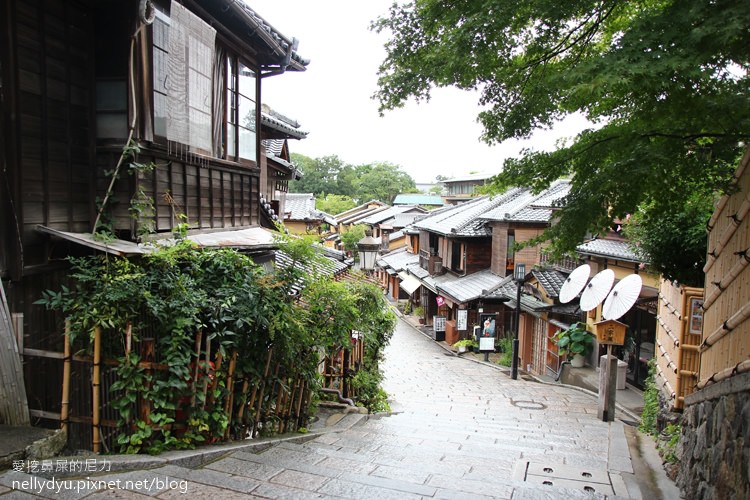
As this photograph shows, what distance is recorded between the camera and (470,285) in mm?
27797

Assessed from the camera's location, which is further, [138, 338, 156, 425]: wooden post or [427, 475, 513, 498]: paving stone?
[138, 338, 156, 425]: wooden post

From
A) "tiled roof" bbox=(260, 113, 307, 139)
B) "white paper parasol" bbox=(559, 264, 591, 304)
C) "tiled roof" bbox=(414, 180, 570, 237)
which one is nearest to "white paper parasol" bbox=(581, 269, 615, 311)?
"white paper parasol" bbox=(559, 264, 591, 304)

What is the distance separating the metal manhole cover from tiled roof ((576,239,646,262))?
14.9ft

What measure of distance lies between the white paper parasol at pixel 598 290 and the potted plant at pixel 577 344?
405cm

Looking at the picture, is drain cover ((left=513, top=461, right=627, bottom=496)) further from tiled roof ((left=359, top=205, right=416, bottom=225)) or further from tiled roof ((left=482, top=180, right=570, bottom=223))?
tiled roof ((left=359, top=205, right=416, bottom=225))

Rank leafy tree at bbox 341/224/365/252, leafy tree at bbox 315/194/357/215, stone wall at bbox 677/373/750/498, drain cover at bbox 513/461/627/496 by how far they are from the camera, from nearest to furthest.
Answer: stone wall at bbox 677/373/750/498, drain cover at bbox 513/461/627/496, leafy tree at bbox 341/224/365/252, leafy tree at bbox 315/194/357/215

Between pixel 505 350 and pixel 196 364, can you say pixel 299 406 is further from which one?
pixel 505 350

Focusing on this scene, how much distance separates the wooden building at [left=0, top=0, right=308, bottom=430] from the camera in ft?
19.5

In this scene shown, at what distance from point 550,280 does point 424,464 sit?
15.6 meters

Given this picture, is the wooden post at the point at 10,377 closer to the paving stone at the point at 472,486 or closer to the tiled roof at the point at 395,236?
the paving stone at the point at 472,486

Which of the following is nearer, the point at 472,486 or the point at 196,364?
the point at 472,486

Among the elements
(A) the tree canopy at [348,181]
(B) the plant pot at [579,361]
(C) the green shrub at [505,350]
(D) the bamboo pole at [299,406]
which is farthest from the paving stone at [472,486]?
(A) the tree canopy at [348,181]

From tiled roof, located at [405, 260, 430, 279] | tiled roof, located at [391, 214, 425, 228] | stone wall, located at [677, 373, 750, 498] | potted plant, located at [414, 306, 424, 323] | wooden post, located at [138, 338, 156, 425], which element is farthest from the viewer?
tiled roof, located at [391, 214, 425, 228]

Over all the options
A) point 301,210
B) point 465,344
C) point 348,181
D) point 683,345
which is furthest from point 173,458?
point 348,181
